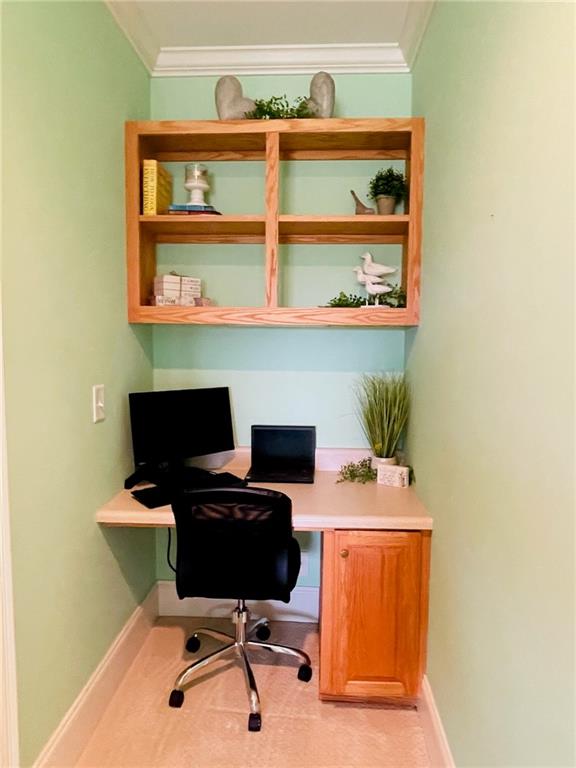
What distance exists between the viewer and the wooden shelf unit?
76.7 inches

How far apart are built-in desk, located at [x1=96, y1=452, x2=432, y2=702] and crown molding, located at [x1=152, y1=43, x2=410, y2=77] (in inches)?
78.5

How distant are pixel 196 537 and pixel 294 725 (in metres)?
0.82

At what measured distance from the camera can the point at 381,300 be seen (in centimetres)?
214

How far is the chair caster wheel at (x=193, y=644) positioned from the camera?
2.15m

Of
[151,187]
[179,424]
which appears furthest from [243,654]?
[151,187]

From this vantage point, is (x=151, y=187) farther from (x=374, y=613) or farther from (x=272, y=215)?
(x=374, y=613)

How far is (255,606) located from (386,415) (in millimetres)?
1233

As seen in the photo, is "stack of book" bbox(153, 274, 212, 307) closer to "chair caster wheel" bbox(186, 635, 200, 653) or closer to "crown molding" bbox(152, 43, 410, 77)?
"crown molding" bbox(152, 43, 410, 77)

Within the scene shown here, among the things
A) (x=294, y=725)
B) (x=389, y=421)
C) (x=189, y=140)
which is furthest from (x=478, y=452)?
(x=189, y=140)

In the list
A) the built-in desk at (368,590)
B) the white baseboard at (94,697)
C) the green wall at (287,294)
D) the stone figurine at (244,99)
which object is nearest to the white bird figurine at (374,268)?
the green wall at (287,294)

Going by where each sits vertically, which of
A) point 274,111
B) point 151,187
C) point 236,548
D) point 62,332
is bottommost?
point 236,548

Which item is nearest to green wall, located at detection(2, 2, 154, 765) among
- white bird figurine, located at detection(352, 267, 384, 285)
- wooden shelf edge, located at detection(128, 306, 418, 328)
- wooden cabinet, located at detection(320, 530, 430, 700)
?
wooden shelf edge, located at detection(128, 306, 418, 328)

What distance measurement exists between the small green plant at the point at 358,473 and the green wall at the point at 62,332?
996 mm

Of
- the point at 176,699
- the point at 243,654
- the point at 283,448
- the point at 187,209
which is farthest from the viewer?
the point at 283,448
